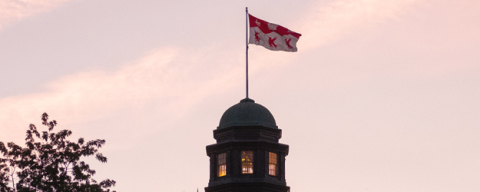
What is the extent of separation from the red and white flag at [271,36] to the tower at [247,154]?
5195mm

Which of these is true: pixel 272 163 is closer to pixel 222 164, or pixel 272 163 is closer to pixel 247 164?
pixel 247 164

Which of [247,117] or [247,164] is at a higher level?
[247,117]

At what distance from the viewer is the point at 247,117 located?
2894 inches

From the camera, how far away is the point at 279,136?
74250 mm

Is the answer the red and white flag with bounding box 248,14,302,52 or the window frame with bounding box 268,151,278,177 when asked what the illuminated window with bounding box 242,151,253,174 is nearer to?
the window frame with bounding box 268,151,278,177

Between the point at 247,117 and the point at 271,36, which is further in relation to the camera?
the point at 247,117

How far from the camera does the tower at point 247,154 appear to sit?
235 ft

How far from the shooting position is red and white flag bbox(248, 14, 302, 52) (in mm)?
72062

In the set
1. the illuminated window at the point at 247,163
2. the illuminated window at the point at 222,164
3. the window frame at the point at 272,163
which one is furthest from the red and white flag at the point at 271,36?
the illuminated window at the point at 222,164

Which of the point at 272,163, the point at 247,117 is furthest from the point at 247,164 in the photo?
the point at 247,117

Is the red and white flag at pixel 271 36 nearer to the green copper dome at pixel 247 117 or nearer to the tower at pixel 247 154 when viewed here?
the green copper dome at pixel 247 117

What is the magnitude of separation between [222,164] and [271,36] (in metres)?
10.1

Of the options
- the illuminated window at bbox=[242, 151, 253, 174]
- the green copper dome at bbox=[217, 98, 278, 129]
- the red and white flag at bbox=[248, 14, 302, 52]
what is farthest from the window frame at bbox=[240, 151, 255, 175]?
the red and white flag at bbox=[248, 14, 302, 52]

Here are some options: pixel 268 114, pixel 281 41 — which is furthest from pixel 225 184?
pixel 281 41
